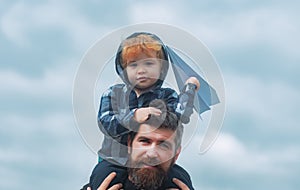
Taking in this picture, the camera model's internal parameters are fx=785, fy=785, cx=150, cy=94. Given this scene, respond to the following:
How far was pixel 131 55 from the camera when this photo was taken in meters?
11.1

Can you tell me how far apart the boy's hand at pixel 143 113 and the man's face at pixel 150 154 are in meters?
0.15

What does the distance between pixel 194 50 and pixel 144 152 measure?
1608 mm

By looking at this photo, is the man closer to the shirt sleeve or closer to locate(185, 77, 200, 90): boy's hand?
the shirt sleeve

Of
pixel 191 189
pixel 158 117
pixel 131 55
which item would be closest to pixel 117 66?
pixel 131 55

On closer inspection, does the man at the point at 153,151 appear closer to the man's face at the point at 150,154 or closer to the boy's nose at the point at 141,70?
the man's face at the point at 150,154

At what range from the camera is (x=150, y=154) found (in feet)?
35.9

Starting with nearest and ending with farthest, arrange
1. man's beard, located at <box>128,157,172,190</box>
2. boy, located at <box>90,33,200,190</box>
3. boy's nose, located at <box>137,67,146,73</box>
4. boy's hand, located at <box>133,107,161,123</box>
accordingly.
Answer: boy's hand, located at <box>133,107,161,123</box>, boy, located at <box>90,33,200,190</box>, boy's nose, located at <box>137,67,146,73</box>, man's beard, located at <box>128,157,172,190</box>

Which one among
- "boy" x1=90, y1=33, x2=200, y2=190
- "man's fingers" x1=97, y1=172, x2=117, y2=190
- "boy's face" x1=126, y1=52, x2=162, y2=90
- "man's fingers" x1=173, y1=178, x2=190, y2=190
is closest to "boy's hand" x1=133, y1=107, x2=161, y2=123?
"boy" x1=90, y1=33, x2=200, y2=190

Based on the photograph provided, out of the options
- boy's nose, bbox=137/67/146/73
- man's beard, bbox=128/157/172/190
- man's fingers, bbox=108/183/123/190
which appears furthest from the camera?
man's fingers, bbox=108/183/123/190

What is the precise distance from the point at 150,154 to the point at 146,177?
0.40 metres

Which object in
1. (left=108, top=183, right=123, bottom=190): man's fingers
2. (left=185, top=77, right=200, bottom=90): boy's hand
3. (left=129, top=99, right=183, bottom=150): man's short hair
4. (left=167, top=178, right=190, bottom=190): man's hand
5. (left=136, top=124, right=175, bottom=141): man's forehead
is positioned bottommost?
(left=108, top=183, right=123, bottom=190): man's fingers

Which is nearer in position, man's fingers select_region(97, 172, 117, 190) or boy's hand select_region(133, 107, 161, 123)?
boy's hand select_region(133, 107, 161, 123)

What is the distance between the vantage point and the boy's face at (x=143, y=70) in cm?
1103

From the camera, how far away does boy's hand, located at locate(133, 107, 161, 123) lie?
10758mm
